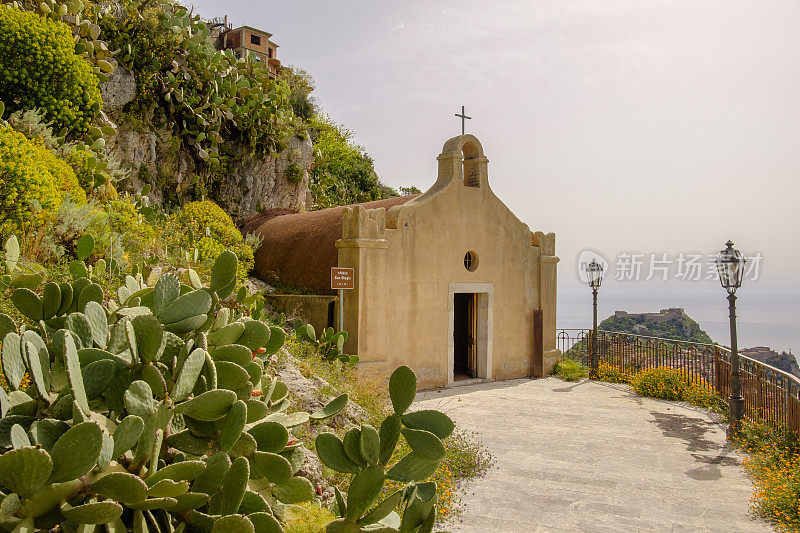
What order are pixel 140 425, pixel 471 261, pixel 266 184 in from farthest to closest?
pixel 266 184, pixel 471 261, pixel 140 425

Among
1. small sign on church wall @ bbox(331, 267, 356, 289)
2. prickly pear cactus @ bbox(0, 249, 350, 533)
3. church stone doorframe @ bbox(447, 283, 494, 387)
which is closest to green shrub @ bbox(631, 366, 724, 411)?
church stone doorframe @ bbox(447, 283, 494, 387)

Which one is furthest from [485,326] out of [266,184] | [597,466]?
[266,184]

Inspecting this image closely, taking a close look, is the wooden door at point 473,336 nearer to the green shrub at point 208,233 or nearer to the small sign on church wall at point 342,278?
the small sign on church wall at point 342,278

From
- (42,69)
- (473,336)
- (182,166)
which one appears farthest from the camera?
(182,166)

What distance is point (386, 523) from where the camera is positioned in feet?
8.92

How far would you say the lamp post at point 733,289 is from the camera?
9266 mm

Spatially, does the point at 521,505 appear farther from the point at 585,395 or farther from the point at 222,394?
the point at 585,395

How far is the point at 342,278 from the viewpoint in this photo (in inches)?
410

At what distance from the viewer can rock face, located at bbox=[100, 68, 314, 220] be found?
13.6 m

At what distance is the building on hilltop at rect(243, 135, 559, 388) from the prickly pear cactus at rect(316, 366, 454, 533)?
8064 mm

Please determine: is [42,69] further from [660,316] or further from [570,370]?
[660,316]

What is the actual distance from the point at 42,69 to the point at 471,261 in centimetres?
924

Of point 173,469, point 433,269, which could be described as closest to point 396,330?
point 433,269

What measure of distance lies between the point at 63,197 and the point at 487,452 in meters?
6.83
